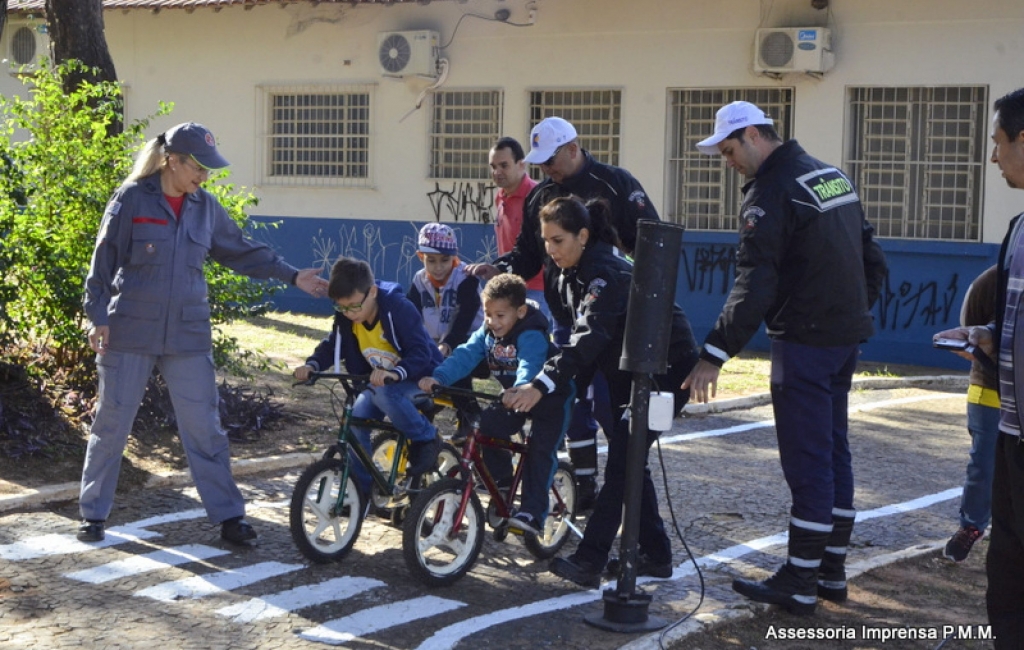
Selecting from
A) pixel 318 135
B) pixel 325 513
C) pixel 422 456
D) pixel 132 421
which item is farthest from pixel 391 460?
pixel 318 135

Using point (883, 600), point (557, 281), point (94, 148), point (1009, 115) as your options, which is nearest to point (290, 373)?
point (94, 148)

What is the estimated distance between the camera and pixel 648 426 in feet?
17.4

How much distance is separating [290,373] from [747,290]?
674 cm

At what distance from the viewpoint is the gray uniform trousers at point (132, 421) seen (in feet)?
21.2

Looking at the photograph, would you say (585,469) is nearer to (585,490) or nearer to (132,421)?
(585,490)

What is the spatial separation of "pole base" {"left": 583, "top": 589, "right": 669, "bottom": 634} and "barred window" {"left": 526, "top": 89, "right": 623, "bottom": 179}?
35.9 ft

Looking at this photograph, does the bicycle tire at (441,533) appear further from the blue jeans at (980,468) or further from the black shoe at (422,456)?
the blue jeans at (980,468)

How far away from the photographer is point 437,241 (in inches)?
299

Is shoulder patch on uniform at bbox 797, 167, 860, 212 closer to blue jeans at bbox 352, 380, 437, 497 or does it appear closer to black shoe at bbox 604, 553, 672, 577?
black shoe at bbox 604, 553, 672, 577

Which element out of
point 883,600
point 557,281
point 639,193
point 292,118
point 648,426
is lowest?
point 883,600

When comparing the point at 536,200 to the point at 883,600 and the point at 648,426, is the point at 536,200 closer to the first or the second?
the point at 648,426

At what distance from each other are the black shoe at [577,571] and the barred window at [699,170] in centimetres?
994

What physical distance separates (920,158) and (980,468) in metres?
8.81

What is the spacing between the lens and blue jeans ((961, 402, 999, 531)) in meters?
6.46
